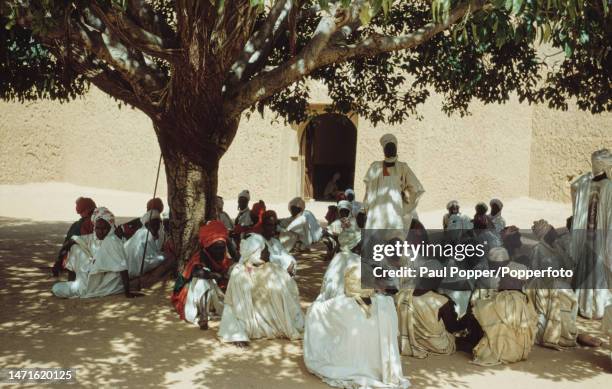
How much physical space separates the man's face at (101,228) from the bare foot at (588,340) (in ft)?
16.4

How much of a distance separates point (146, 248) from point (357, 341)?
13.5 ft

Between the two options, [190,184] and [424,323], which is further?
[190,184]

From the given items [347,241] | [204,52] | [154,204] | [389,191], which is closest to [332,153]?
[154,204]

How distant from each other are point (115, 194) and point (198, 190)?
49.2ft

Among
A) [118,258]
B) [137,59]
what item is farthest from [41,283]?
[137,59]

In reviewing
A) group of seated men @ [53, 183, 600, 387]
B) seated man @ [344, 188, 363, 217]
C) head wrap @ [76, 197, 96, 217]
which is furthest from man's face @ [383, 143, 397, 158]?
head wrap @ [76, 197, 96, 217]

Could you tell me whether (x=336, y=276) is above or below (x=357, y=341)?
above

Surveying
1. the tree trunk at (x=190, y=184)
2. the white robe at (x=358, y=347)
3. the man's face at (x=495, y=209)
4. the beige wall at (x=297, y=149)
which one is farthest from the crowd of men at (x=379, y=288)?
the beige wall at (x=297, y=149)

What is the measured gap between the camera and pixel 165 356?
17.8ft

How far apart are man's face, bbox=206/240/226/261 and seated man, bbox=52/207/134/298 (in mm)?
1247

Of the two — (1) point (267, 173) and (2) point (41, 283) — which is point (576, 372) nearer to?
(2) point (41, 283)

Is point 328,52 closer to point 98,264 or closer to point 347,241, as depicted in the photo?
point 347,241

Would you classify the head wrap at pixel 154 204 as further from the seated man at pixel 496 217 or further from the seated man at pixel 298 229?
the seated man at pixel 496 217

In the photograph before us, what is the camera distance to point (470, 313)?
5.72 m
